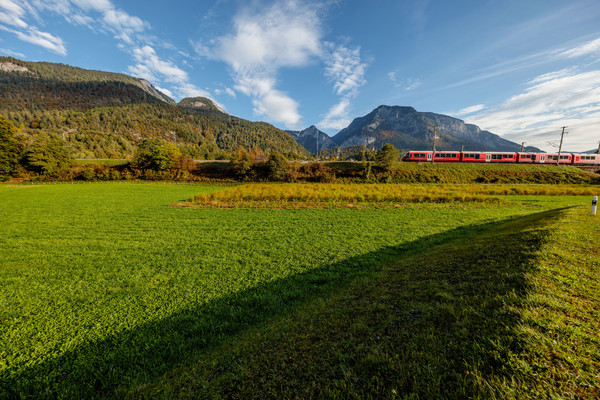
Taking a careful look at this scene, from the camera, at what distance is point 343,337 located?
405 centimetres

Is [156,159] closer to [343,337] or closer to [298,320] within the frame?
[298,320]

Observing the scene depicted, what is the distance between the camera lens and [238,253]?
11.4 m

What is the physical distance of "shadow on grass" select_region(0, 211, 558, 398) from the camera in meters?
2.97

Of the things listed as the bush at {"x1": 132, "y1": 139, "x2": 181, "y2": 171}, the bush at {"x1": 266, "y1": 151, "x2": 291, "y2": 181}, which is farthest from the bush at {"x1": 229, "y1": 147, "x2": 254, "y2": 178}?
the bush at {"x1": 132, "y1": 139, "x2": 181, "y2": 171}

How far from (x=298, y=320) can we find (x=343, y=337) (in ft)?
5.77

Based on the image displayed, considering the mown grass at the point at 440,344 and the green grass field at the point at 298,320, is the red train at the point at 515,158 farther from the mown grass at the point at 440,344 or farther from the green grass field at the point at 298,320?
the mown grass at the point at 440,344

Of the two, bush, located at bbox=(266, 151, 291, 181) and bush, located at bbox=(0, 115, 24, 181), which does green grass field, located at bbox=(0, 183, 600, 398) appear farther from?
bush, located at bbox=(0, 115, 24, 181)

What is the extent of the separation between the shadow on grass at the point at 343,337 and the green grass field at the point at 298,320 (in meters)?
0.03

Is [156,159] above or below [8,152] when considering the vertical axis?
below

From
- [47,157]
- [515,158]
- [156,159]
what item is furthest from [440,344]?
[47,157]

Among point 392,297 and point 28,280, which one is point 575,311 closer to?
point 392,297

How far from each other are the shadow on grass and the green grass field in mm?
30

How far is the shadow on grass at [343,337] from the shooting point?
2967 millimetres

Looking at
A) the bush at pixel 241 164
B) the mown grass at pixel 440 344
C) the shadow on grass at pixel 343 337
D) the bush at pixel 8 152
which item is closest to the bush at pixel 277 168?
the bush at pixel 241 164
